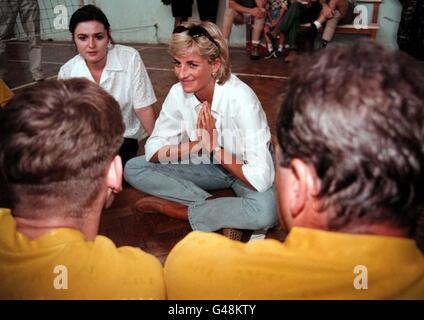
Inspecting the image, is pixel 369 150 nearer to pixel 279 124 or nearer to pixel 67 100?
pixel 279 124

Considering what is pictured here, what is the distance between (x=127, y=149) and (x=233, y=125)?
2.63 feet

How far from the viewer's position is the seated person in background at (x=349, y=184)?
1.70ft

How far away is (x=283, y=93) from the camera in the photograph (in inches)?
24.9

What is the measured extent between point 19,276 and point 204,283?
29cm

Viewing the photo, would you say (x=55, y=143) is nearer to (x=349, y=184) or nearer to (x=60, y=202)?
(x=60, y=202)

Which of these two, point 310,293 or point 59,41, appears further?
point 59,41

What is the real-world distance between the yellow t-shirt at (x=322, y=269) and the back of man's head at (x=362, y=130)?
49 millimetres

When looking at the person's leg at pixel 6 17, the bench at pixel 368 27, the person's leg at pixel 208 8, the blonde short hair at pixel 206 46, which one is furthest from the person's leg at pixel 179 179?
the person's leg at pixel 208 8

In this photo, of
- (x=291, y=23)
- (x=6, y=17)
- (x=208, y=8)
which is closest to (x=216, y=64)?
(x=6, y=17)

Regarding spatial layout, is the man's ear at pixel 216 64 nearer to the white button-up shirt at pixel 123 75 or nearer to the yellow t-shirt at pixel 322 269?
the white button-up shirt at pixel 123 75

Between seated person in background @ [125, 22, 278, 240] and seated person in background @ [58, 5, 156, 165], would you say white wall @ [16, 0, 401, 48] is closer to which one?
seated person in background @ [58, 5, 156, 165]

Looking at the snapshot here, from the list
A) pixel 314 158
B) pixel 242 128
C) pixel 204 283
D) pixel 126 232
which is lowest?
pixel 126 232

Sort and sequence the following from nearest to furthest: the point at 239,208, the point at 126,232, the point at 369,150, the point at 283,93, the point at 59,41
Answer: the point at 369,150
the point at 283,93
the point at 239,208
the point at 126,232
the point at 59,41
